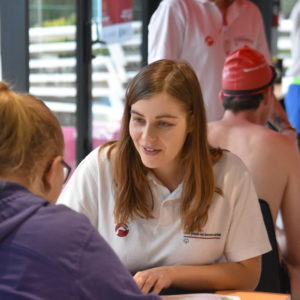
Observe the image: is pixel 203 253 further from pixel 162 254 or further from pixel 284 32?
pixel 284 32

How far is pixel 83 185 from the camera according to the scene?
214cm

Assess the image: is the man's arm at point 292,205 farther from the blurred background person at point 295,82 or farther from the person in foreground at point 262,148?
the blurred background person at point 295,82

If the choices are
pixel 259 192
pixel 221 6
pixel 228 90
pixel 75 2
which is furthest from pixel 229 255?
pixel 75 2

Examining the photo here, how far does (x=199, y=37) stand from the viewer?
360 cm

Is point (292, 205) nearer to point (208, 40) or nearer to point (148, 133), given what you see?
point (148, 133)

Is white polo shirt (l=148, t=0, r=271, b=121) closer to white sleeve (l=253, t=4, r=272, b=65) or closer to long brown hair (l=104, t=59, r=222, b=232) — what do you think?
white sleeve (l=253, t=4, r=272, b=65)

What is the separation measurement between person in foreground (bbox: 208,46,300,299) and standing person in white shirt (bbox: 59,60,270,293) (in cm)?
50

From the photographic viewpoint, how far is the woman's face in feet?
Result: 6.79

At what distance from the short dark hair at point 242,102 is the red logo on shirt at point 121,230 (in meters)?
0.95

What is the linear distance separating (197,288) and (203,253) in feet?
0.39

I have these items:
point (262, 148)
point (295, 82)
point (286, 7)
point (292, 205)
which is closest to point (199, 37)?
point (262, 148)

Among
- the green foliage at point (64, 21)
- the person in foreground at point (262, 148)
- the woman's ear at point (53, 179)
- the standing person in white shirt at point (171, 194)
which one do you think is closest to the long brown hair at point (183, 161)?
the standing person in white shirt at point (171, 194)

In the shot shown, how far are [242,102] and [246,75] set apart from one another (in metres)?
0.12

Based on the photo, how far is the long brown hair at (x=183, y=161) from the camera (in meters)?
2.07
